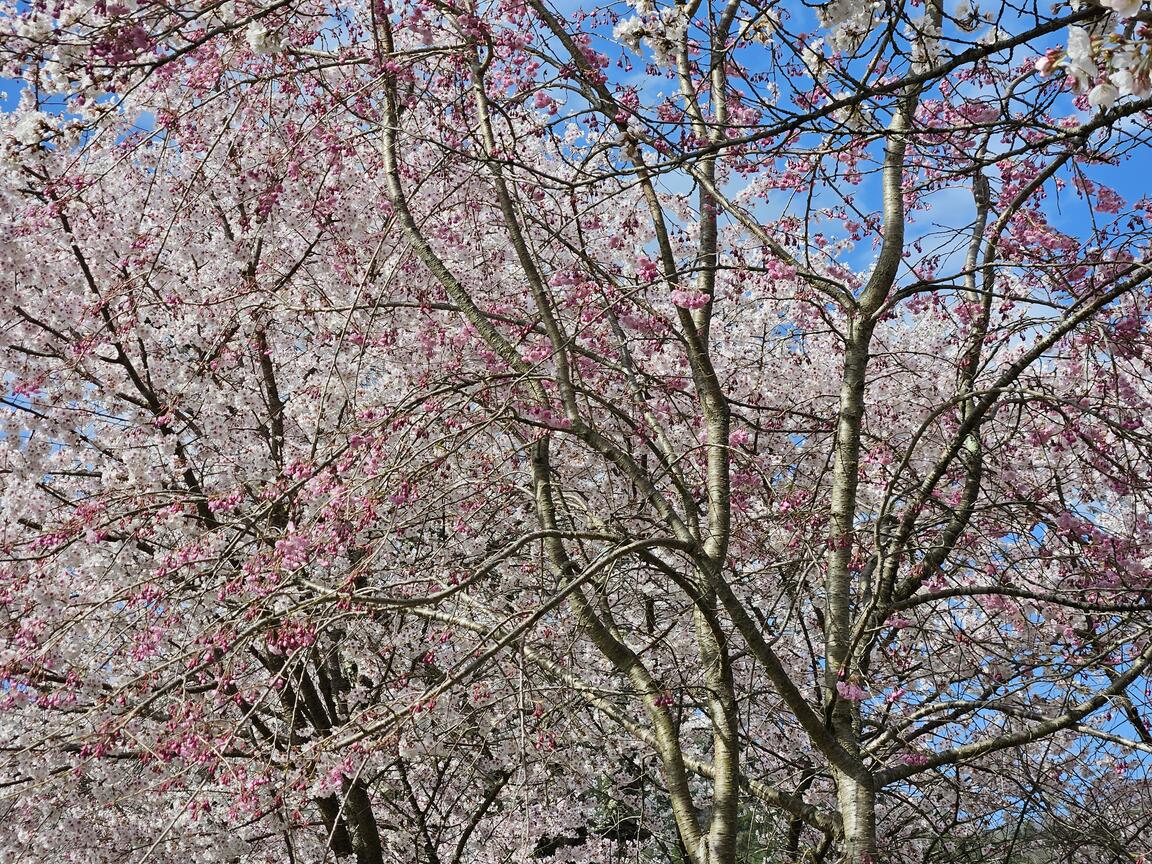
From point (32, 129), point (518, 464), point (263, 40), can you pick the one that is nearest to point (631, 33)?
point (263, 40)

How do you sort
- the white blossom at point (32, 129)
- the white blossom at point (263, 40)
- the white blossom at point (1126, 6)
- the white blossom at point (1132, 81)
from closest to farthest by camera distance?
the white blossom at point (1126, 6) < the white blossom at point (1132, 81) < the white blossom at point (32, 129) < the white blossom at point (263, 40)

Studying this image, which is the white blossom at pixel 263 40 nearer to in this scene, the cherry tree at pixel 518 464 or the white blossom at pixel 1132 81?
the cherry tree at pixel 518 464

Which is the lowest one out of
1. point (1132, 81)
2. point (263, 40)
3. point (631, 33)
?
point (1132, 81)

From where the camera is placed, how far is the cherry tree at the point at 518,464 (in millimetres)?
4766

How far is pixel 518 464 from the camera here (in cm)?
737

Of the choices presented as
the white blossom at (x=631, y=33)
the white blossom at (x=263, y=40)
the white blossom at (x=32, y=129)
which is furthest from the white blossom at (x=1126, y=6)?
the white blossom at (x=32, y=129)

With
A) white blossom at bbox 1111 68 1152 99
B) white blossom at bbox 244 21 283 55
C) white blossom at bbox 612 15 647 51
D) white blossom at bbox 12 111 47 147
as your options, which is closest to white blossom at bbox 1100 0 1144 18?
white blossom at bbox 1111 68 1152 99

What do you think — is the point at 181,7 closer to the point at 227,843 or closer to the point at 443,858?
the point at 227,843

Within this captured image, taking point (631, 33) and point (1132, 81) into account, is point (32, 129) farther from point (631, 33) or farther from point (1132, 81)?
point (1132, 81)

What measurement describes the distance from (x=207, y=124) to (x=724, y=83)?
4.19 m

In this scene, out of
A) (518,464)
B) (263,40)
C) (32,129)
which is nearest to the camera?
(32,129)

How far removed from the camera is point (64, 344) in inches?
303

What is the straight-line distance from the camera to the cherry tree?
4.77 metres

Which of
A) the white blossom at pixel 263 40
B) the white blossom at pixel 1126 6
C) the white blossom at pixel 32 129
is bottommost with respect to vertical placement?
the white blossom at pixel 1126 6
